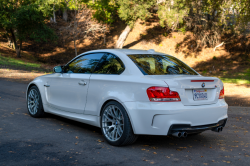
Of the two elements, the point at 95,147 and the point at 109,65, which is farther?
the point at 109,65

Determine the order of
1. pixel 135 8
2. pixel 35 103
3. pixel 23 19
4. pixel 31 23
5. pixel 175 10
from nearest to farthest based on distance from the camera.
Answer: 1. pixel 35 103
2. pixel 175 10
3. pixel 23 19
4. pixel 135 8
5. pixel 31 23

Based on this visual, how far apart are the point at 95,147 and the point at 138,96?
1.18m

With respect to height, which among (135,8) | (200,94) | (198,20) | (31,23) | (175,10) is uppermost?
(135,8)

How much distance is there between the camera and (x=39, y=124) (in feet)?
19.8

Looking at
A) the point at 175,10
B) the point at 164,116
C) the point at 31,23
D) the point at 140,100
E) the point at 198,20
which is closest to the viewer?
the point at 164,116

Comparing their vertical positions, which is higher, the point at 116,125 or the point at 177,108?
the point at 177,108

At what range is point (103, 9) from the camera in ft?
118

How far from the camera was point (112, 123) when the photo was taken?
4.71m

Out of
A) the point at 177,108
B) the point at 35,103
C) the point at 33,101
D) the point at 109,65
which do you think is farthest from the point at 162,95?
the point at 33,101

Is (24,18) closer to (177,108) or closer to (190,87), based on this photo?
(190,87)

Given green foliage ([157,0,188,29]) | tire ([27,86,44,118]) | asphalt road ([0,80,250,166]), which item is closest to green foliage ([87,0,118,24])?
green foliage ([157,0,188,29])

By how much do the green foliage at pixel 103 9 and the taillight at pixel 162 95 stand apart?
30.9 meters

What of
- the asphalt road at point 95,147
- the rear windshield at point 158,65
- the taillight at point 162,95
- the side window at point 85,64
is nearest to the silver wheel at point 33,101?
the asphalt road at point 95,147

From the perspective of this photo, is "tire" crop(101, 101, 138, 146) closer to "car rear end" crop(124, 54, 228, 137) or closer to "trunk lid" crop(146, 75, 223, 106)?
"car rear end" crop(124, 54, 228, 137)
